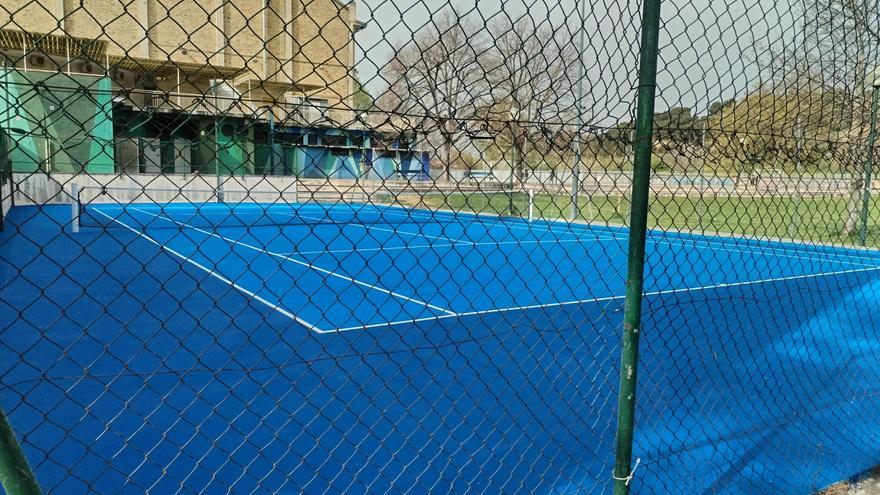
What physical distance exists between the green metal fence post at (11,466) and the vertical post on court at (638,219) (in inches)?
63.8

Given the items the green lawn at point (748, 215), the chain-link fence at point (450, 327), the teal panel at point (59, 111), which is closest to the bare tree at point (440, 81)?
the chain-link fence at point (450, 327)

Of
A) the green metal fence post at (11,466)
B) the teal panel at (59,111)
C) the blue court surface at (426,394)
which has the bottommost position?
the blue court surface at (426,394)

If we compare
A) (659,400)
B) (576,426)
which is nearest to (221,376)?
(576,426)

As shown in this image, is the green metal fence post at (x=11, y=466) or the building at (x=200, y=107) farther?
the building at (x=200, y=107)

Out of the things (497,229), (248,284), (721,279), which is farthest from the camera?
(497,229)

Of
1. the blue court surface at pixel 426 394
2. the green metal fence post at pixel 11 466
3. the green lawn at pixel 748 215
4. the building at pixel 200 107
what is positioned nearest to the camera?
the green metal fence post at pixel 11 466

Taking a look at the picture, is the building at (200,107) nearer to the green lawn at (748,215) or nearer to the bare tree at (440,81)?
the bare tree at (440,81)

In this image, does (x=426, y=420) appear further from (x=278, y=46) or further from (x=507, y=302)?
(x=278, y=46)

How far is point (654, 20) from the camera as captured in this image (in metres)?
1.99

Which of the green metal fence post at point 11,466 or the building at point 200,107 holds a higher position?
the building at point 200,107

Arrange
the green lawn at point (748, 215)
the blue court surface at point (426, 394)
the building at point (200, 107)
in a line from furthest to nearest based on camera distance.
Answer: the green lawn at point (748, 215) → the blue court surface at point (426, 394) → the building at point (200, 107)

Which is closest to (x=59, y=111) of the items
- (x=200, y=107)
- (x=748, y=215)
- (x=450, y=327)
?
(x=200, y=107)

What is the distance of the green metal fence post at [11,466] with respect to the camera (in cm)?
110

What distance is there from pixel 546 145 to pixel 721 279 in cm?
836
